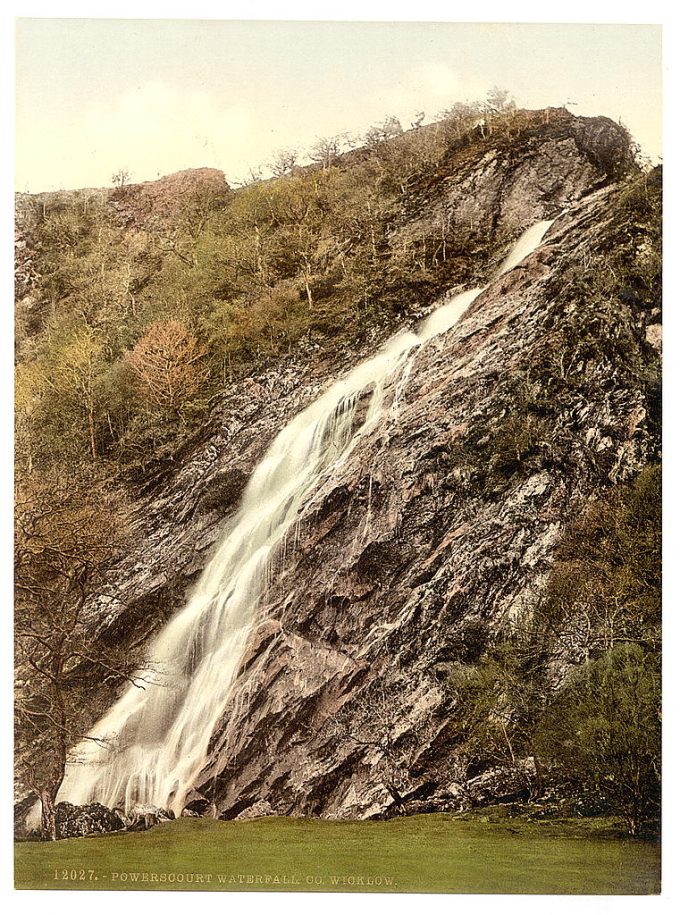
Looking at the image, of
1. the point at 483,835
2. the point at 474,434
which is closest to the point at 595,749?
the point at 483,835

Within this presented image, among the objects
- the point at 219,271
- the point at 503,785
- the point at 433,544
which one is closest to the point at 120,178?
the point at 219,271

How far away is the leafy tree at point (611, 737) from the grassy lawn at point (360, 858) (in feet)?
0.83

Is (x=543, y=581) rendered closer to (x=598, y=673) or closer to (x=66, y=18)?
(x=598, y=673)

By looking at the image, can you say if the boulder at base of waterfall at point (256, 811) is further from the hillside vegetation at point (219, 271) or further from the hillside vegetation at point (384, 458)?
the hillside vegetation at point (219, 271)

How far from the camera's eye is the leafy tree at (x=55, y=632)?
6008mm

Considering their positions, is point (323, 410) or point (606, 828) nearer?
point (606, 828)

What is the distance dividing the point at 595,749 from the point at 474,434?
2.18m

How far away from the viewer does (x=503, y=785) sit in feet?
19.1

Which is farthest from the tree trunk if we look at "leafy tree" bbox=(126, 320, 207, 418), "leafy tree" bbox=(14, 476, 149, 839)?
"leafy tree" bbox=(126, 320, 207, 418)

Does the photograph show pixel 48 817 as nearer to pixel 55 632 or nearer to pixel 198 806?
pixel 198 806

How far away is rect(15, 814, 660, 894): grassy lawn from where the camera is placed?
19.0 feet

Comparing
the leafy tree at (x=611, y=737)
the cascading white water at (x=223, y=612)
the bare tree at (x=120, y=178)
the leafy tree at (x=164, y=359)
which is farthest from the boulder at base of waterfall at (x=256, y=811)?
the bare tree at (x=120, y=178)

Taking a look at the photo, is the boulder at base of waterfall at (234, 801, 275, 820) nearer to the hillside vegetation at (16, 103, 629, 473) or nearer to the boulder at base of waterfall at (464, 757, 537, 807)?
the boulder at base of waterfall at (464, 757, 537, 807)

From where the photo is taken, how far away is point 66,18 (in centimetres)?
621
